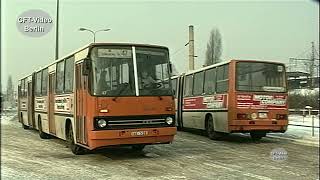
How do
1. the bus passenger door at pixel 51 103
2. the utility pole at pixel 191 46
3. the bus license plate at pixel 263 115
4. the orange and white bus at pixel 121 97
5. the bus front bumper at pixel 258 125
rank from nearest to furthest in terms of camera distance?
the orange and white bus at pixel 121 97 → the bus passenger door at pixel 51 103 → the bus front bumper at pixel 258 125 → the bus license plate at pixel 263 115 → the utility pole at pixel 191 46

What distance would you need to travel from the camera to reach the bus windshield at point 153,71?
37.0ft

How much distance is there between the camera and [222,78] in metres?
16.6

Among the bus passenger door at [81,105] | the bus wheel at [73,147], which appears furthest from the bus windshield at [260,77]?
the bus passenger door at [81,105]

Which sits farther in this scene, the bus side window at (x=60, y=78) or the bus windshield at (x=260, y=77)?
the bus windshield at (x=260, y=77)

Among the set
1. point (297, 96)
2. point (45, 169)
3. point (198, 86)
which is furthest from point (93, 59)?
point (297, 96)

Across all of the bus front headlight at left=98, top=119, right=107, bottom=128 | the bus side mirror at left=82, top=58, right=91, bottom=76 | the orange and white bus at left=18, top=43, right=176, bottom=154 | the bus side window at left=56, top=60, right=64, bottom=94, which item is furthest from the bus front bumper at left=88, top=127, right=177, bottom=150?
the bus side window at left=56, top=60, right=64, bottom=94

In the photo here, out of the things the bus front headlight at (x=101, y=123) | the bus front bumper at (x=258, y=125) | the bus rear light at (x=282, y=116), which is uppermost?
the bus front headlight at (x=101, y=123)

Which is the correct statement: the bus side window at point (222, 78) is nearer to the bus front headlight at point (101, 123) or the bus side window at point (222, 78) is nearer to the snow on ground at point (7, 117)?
the bus front headlight at point (101, 123)

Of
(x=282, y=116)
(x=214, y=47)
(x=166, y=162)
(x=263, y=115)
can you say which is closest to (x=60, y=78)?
(x=166, y=162)

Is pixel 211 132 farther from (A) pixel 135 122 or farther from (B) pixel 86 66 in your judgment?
(B) pixel 86 66

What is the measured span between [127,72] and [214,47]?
30.3 m

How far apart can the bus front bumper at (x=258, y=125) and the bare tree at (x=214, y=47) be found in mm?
23243

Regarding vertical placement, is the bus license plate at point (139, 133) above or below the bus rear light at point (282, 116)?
below

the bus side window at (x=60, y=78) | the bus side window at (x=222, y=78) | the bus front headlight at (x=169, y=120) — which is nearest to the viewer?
the bus front headlight at (x=169, y=120)
